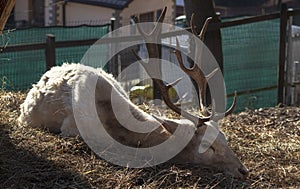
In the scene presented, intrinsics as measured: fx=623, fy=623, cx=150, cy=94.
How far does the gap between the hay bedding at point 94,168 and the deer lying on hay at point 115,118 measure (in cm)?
12

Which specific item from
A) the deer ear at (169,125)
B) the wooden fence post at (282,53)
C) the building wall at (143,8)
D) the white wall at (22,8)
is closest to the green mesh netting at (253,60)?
the wooden fence post at (282,53)

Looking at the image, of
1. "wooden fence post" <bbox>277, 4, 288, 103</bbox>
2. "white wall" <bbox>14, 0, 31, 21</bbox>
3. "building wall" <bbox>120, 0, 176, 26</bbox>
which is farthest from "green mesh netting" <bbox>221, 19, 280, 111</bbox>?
"white wall" <bbox>14, 0, 31, 21</bbox>

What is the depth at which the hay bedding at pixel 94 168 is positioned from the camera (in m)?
4.56

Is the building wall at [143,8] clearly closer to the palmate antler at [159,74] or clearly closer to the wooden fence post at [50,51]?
the wooden fence post at [50,51]

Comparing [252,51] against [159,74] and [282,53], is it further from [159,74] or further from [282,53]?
[159,74]

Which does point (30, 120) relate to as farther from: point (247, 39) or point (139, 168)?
point (247, 39)

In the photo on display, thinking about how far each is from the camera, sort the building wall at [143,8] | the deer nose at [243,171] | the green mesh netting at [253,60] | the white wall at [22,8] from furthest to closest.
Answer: the white wall at [22,8]
the building wall at [143,8]
the green mesh netting at [253,60]
the deer nose at [243,171]

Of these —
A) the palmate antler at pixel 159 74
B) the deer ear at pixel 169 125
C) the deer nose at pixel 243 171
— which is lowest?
the deer nose at pixel 243 171

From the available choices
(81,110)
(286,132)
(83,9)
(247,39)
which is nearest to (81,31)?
(247,39)

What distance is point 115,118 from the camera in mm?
5215

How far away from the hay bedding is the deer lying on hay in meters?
0.12

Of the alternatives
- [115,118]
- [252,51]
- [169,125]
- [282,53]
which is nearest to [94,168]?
[115,118]

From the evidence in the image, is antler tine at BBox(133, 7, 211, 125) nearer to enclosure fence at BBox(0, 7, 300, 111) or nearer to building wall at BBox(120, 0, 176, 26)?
enclosure fence at BBox(0, 7, 300, 111)

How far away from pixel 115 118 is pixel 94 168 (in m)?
0.56
